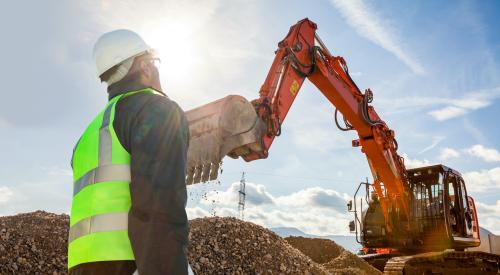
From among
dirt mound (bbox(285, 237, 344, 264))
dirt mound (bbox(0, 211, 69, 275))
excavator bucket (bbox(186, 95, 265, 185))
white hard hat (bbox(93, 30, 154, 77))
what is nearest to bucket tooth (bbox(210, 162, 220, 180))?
excavator bucket (bbox(186, 95, 265, 185))

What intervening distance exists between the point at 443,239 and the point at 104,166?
9920 millimetres

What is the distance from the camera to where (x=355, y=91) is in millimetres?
10016

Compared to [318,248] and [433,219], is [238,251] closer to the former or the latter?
[433,219]

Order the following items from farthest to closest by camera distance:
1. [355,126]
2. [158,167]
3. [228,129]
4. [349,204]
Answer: [349,204] < [355,126] < [228,129] < [158,167]

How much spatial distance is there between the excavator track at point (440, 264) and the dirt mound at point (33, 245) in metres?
6.52

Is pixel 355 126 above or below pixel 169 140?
above

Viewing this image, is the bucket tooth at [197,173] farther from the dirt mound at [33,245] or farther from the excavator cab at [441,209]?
the excavator cab at [441,209]

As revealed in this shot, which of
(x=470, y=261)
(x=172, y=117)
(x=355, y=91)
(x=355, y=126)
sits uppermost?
(x=355, y=91)

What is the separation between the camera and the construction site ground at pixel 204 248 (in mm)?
7848

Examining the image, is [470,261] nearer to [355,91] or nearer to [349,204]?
[349,204]

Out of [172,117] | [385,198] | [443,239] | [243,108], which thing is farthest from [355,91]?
[172,117]

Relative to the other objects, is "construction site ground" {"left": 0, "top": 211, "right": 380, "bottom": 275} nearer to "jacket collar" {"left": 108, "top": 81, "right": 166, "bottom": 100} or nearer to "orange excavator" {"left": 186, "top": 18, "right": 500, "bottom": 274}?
"orange excavator" {"left": 186, "top": 18, "right": 500, "bottom": 274}

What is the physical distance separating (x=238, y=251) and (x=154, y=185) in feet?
22.0

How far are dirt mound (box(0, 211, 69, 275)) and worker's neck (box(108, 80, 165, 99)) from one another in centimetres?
631
